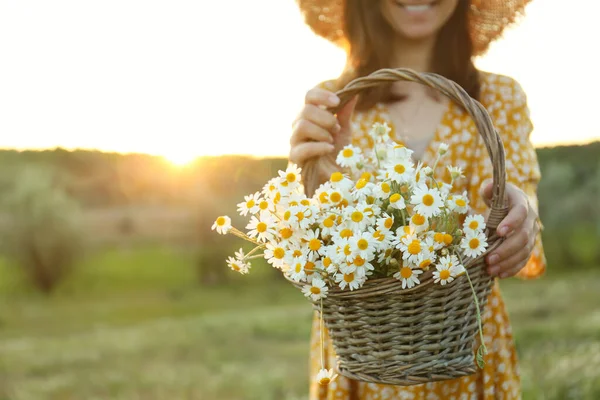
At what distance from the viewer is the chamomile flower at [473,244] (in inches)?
63.0

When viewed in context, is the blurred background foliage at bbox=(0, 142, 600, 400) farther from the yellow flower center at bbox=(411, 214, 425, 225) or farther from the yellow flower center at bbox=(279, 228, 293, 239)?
the yellow flower center at bbox=(411, 214, 425, 225)

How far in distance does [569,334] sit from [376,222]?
7161mm

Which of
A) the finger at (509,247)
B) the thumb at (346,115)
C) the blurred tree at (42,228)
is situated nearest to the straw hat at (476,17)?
the thumb at (346,115)

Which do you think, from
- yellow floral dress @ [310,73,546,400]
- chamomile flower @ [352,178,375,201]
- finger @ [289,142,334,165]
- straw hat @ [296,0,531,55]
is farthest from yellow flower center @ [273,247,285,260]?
straw hat @ [296,0,531,55]

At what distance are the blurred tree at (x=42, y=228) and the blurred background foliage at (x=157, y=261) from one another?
3cm

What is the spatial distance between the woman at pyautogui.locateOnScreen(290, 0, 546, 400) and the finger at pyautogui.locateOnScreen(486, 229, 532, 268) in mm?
90

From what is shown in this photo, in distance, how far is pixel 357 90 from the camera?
1938mm

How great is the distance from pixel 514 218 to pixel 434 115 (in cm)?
71

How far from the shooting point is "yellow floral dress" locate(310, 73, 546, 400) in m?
2.14

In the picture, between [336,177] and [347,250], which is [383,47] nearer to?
[336,177]

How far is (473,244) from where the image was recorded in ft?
5.25

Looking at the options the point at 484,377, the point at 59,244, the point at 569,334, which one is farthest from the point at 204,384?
the point at 59,244

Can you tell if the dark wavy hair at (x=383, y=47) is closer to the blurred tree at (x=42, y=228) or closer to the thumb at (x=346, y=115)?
the thumb at (x=346, y=115)

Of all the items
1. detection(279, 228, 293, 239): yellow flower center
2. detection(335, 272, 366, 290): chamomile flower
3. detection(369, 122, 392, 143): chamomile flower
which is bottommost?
detection(335, 272, 366, 290): chamomile flower
